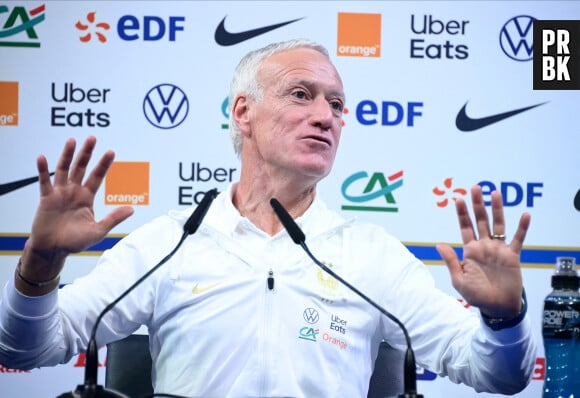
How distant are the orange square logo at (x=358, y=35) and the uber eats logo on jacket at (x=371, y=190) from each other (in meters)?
0.50

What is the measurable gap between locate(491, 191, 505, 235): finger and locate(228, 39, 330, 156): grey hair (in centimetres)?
93

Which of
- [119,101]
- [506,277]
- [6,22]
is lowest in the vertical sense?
[506,277]

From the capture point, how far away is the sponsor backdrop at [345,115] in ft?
10.5

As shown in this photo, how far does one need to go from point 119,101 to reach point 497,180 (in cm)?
156

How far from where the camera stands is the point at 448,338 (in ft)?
6.41

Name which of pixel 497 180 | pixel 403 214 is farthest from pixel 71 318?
pixel 497 180

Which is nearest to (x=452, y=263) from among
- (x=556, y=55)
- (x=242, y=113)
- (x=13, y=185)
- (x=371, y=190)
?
(x=242, y=113)

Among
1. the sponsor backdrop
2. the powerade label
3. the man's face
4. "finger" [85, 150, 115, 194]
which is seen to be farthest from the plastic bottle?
the sponsor backdrop

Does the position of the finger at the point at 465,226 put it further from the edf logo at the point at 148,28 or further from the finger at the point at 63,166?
the edf logo at the point at 148,28

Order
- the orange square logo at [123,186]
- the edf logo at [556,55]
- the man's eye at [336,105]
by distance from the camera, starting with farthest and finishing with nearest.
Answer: the edf logo at [556,55] < the orange square logo at [123,186] < the man's eye at [336,105]

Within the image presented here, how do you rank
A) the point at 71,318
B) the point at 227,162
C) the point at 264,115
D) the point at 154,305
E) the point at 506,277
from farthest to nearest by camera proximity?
the point at 227,162 → the point at 264,115 → the point at 154,305 → the point at 71,318 → the point at 506,277

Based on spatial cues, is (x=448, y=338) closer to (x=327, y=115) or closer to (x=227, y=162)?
(x=327, y=115)

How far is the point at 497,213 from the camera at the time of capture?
1556 mm

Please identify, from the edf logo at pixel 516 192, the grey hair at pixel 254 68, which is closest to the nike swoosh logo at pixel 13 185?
the grey hair at pixel 254 68
